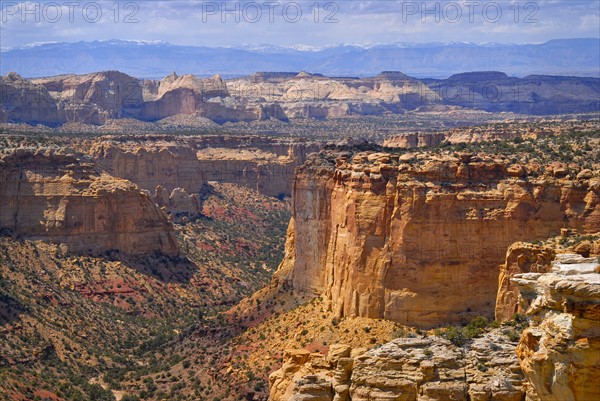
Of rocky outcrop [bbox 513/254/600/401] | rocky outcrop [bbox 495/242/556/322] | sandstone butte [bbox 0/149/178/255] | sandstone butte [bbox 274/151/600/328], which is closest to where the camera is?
rocky outcrop [bbox 513/254/600/401]

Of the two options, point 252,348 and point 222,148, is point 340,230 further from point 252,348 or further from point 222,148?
point 222,148

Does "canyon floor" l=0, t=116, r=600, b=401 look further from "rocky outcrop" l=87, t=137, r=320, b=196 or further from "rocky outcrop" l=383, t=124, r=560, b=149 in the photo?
"rocky outcrop" l=87, t=137, r=320, b=196

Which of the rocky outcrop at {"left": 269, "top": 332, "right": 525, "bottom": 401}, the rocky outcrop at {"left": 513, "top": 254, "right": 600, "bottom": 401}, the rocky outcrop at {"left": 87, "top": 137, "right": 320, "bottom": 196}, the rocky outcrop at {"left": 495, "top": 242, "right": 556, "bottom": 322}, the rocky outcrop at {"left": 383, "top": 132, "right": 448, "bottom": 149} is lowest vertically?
the rocky outcrop at {"left": 87, "top": 137, "right": 320, "bottom": 196}

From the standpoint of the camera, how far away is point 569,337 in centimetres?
2586

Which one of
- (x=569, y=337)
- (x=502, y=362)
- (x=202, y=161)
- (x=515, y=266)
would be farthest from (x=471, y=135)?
(x=569, y=337)

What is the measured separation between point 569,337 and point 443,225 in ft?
105

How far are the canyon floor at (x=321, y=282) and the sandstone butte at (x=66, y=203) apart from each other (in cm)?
13

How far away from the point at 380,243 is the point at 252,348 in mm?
12907

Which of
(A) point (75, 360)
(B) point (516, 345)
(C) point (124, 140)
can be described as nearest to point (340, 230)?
(A) point (75, 360)

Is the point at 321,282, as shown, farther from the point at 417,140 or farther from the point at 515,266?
the point at 417,140

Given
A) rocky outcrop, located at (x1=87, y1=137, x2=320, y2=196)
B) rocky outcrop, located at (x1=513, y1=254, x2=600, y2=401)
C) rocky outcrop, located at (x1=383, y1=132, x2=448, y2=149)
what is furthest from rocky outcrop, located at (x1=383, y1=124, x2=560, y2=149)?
rocky outcrop, located at (x1=513, y1=254, x2=600, y2=401)

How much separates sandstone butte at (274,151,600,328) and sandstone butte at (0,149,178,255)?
41095 millimetres

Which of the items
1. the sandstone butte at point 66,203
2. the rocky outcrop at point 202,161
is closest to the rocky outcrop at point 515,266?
the sandstone butte at point 66,203

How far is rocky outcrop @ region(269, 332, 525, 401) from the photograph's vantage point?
3022 centimetres
